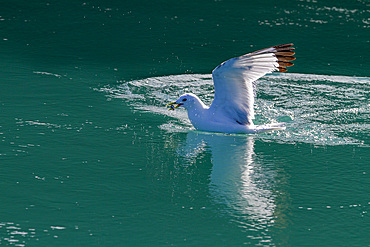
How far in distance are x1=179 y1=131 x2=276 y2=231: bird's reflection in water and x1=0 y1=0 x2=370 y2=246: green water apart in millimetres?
32

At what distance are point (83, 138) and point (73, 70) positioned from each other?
19.3ft

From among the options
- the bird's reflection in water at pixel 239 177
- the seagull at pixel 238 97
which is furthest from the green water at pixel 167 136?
the seagull at pixel 238 97

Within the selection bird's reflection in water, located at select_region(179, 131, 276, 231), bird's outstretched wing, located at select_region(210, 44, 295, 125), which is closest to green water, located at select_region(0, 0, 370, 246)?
bird's reflection in water, located at select_region(179, 131, 276, 231)

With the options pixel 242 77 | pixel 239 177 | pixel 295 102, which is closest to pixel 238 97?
pixel 242 77

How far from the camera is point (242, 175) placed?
9.56m

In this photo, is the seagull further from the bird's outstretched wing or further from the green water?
the green water

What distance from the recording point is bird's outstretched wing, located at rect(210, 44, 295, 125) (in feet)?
37.0

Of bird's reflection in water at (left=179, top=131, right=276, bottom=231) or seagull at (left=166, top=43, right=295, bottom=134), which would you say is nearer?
bird's reflection in water at (left=179, top=131, right=276, bottom=231)

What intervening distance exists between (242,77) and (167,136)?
162 cm

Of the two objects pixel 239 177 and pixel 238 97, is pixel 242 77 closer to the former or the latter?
pixel 238 97

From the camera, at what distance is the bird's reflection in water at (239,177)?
7.98m

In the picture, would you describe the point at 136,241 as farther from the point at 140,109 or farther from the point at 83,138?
the point at 140,109

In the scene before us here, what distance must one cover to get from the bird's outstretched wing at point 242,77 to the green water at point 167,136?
1.57 ft

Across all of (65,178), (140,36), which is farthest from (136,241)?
(140,36)
